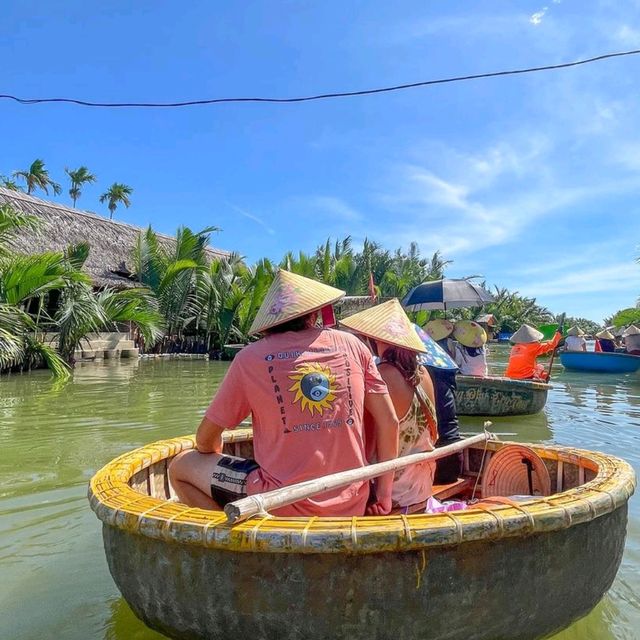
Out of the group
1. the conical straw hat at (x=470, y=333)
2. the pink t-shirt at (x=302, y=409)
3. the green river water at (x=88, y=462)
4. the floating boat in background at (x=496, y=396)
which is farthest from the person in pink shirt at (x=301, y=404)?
the floating boat in background at (x=496, y=396)

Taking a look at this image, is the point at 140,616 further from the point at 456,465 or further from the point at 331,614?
the point at 456,465

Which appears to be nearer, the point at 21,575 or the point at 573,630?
the point at 573,630

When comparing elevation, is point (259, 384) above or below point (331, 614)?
above

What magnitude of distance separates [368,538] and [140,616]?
3.45 ft

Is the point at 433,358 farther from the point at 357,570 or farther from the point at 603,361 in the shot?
the point at 603,361

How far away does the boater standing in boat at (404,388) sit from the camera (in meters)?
2.72

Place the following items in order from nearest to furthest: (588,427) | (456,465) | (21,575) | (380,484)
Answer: (380,484)
(21,575)
(456,465)
(588,427)

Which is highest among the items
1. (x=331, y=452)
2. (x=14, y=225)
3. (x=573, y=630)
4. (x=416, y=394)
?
(x=14, y=225)

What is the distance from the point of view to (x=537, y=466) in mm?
3381

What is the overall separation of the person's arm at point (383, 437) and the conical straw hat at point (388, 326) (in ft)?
0.98

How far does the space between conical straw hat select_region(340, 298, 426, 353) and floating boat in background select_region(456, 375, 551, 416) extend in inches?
210

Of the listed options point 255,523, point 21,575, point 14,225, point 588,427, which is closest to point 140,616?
point 255,523

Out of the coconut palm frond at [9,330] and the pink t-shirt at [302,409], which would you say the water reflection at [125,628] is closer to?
the pink t-shirt at [302,409]

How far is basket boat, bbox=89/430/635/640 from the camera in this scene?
1.94m
